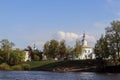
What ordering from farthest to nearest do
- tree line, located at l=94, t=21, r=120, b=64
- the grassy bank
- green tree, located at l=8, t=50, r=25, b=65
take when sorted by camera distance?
1. green tree, located at l=8, t=50, r=25, b=65
2. the grassy bank
3. tree line, located at l=94, t=21, r=120, b=64

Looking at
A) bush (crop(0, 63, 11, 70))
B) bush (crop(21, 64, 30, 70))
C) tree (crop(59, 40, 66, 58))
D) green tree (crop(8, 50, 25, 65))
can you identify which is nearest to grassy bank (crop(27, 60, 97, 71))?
bush (crop(21, 64, 30, 70))

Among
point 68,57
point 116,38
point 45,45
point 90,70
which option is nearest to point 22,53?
point 45,45

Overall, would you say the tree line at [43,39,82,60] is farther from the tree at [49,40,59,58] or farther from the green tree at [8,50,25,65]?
the green tree at [8,50,25,65]

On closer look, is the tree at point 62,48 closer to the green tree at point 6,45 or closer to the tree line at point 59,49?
the tree line at point 59,49

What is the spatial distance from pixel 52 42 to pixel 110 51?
55.4 m

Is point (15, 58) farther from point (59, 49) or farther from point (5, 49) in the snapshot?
point (59, 49)

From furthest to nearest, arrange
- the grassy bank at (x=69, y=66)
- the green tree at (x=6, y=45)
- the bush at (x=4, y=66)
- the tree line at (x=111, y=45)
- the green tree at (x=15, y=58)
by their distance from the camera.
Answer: the green tree at (x=6, y=45)
the green tree at (x=15, y=58)
the bush at (x=4, y=66)
the grassy bank at (x=69, y=66)
the tree line at (x=111, y=45)

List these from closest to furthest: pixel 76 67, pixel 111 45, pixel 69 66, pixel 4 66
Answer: pixel 111 45, pixel 76 67, pixel 69 66, pixel 4 66

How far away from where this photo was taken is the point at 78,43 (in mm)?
193250

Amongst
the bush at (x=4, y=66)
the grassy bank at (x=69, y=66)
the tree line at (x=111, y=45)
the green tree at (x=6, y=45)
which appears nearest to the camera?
the tree line at (x=111, y=45)

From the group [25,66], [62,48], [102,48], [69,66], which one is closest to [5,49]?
[25,66]

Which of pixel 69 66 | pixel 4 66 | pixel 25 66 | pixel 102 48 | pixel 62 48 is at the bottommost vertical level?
pixel 69 66

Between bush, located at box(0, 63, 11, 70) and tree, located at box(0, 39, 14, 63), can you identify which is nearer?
bush, located at box(0, 63, 11, 70)

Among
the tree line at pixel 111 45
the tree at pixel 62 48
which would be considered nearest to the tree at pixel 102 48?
the tree line at pixel 111 45
